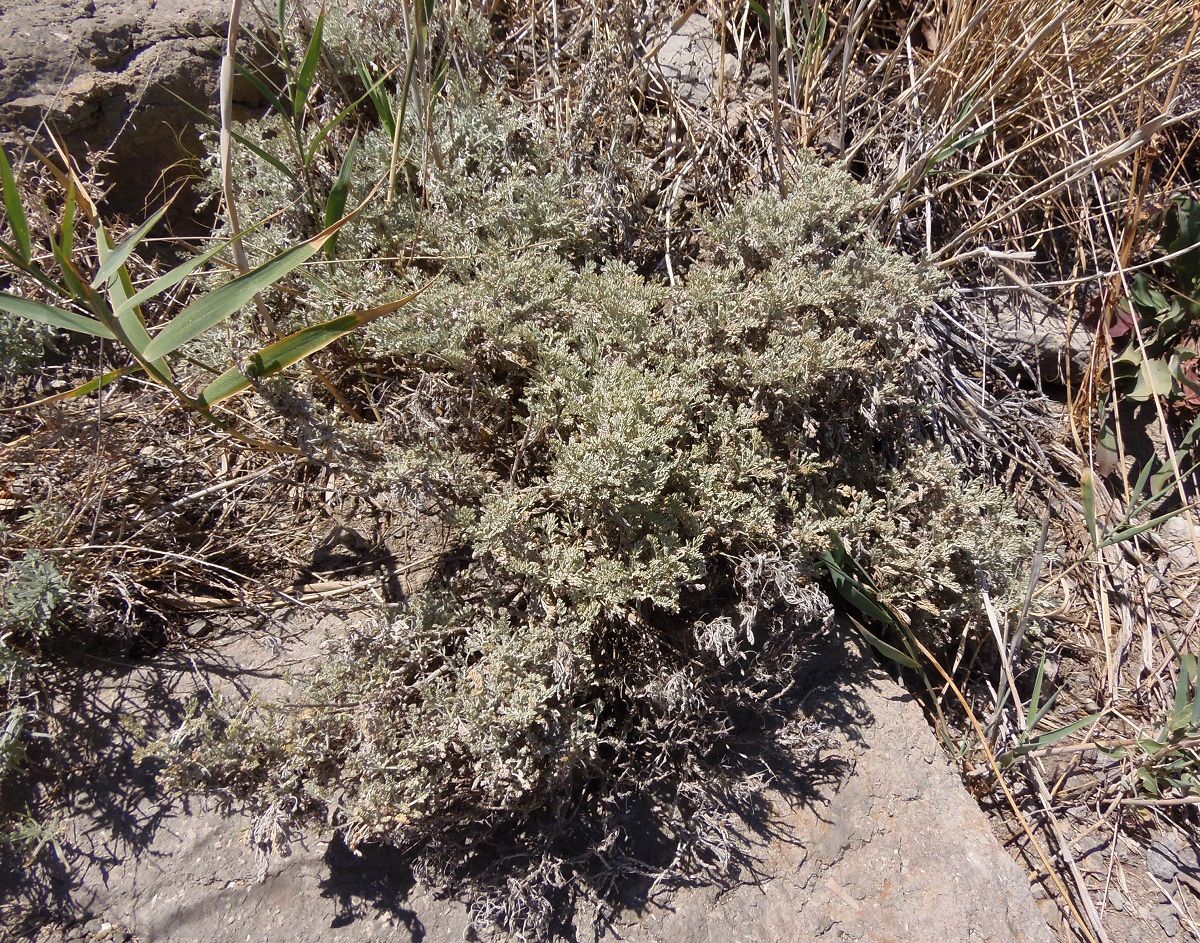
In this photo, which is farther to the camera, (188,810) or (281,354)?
(188,810)

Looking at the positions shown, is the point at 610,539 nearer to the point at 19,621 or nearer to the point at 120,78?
the point at 19,621

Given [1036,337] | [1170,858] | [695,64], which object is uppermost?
[695,64]

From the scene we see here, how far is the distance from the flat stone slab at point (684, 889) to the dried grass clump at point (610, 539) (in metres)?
0.12

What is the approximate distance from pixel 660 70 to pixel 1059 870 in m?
2.98

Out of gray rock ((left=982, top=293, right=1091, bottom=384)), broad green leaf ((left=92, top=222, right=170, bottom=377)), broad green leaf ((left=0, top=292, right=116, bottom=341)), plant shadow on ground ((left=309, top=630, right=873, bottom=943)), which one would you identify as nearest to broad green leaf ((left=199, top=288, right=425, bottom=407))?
broad green leaf ((left=92, top=222, right=170, bottom=377))

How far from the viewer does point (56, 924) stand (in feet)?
6.24

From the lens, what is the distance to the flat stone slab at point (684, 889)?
1917 mm

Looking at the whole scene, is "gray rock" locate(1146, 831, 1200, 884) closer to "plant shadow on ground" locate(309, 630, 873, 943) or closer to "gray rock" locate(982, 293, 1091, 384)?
"plant shadow on ground" locate(309, 630, 873, 943)

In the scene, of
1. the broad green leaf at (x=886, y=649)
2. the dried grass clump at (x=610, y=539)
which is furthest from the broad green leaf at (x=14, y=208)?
the broad green leaf at (x=886, y=649)

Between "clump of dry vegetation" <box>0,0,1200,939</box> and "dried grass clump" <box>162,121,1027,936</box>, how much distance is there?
1 centimetres

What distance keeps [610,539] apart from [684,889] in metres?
0.92

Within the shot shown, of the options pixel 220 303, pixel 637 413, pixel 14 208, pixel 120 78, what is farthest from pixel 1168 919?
pixel 120 78

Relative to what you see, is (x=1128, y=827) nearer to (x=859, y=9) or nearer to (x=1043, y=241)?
(x=1043, y=241)

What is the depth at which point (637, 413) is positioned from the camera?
2014 mm
